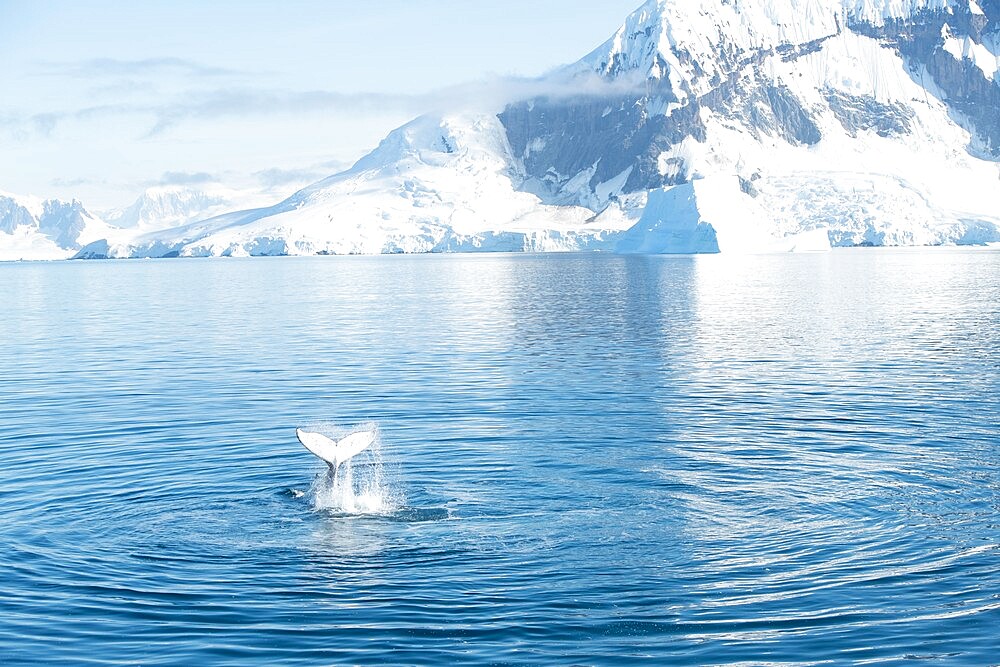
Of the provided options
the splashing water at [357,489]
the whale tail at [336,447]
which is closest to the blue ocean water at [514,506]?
the splashing water at [357,489]

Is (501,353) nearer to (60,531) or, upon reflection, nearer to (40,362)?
(40,362)

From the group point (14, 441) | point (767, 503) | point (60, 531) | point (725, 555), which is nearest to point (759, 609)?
point (725, 555)

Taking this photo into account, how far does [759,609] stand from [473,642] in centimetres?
550

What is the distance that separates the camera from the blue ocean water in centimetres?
2103

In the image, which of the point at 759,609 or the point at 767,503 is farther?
the point at 767,503

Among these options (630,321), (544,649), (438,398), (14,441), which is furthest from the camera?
(630,321)

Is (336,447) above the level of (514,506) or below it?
above

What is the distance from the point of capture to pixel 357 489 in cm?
3167

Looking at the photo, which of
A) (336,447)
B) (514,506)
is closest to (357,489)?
(336,447)

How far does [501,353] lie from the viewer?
6512 centimetres

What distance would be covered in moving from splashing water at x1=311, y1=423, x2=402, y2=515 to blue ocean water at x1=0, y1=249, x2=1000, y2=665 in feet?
0.65

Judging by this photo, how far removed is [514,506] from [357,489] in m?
4.77

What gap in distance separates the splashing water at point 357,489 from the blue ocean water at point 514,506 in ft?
0.65

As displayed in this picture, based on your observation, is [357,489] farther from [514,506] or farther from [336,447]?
[514,506]
